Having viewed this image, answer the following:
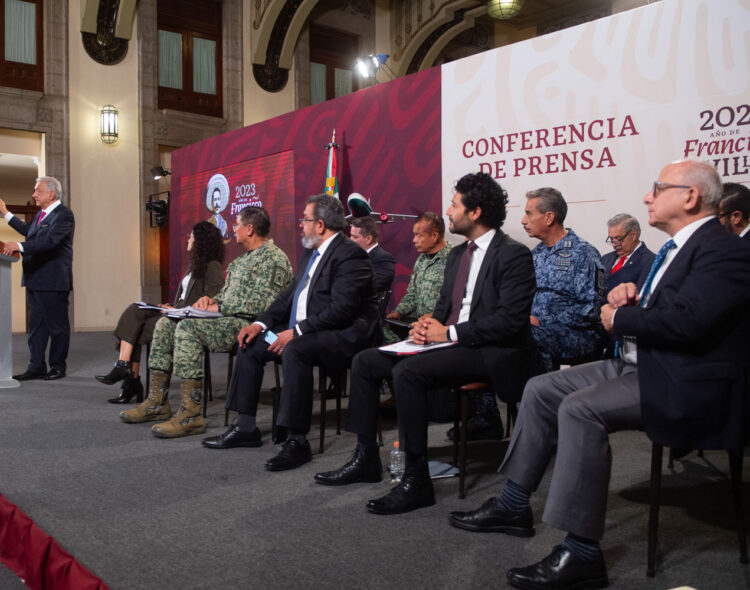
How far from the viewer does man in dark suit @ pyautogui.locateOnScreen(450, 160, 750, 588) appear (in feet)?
5.77

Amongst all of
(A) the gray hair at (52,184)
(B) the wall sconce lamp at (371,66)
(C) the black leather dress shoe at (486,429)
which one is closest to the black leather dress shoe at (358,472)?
(C) the black leather dress shoe at (486,429)

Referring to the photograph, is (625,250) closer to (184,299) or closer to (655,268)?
(655,268)

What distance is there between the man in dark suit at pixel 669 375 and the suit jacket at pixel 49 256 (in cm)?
465

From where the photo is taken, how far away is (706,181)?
190cm

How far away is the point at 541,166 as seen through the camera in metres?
4.64

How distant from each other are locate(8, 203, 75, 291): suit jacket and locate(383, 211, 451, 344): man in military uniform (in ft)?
9.36

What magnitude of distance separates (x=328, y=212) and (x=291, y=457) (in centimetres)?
112

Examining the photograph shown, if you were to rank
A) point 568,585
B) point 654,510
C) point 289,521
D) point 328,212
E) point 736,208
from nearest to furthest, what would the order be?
point 568,585 < point 654,510 < point 289,521 < point 736,208 < point 328,212

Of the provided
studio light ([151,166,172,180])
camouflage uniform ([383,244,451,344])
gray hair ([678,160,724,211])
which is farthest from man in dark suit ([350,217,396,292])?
studio light ([151,166,172,180])

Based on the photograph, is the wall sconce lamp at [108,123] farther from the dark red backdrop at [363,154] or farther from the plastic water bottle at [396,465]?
the plastic water bottle at [396,465]

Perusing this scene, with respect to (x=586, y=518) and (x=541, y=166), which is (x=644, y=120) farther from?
(x=586, y=518)

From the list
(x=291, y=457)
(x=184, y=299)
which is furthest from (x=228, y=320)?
(x=291, y=457)

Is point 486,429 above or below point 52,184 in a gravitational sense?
below

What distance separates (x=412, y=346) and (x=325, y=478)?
0.62 metres
